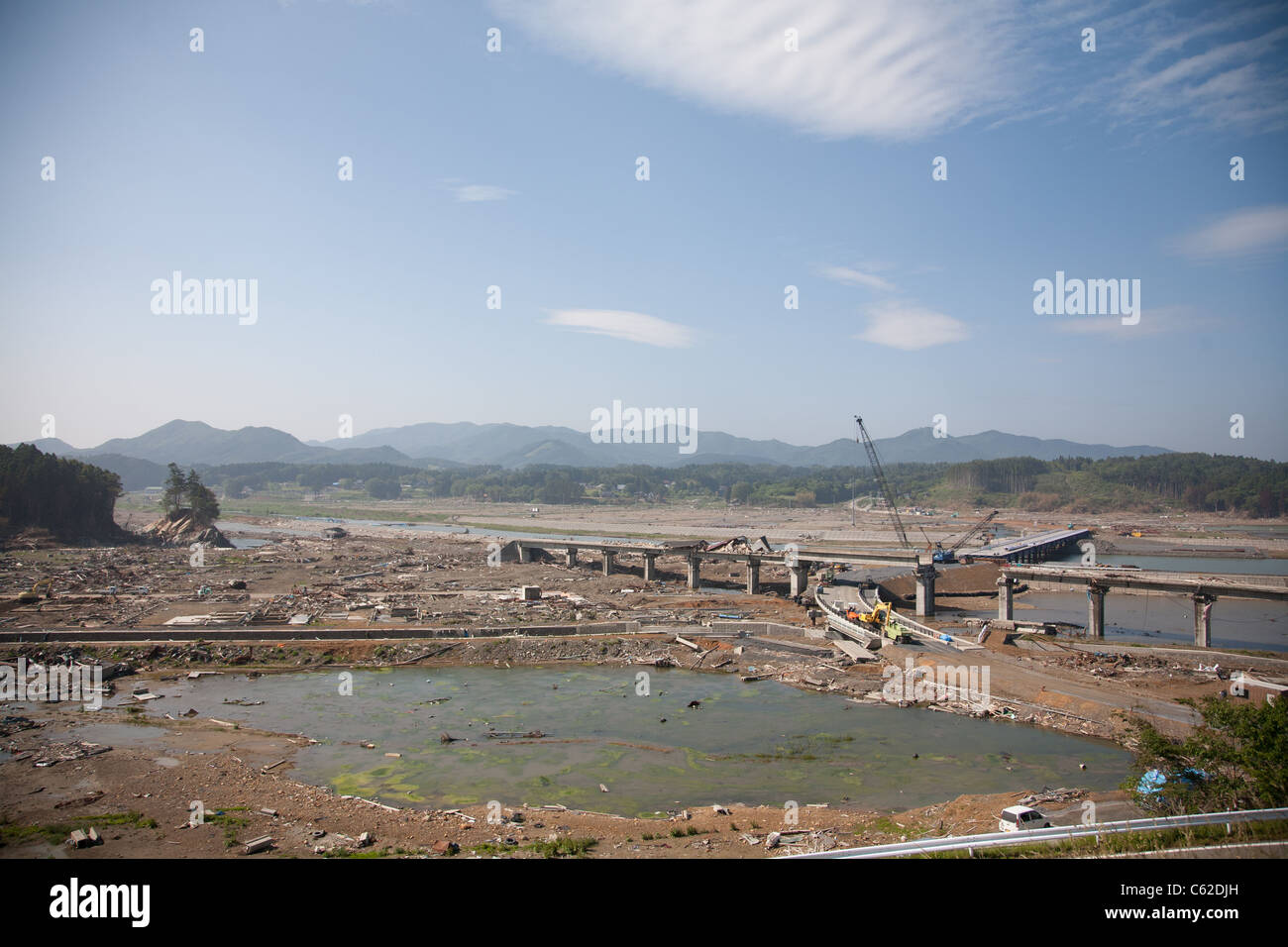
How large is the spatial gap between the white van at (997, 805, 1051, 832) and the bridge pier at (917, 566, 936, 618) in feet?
105

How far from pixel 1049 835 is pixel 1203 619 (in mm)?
31018

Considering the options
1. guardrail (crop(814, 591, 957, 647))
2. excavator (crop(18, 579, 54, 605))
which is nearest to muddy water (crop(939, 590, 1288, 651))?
guardrail (crop(814, 591, 957, 647))

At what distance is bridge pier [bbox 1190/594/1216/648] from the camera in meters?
34.7

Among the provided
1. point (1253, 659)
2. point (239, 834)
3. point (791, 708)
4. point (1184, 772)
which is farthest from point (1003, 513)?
point (239, 834)

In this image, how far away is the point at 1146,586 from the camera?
3853 cm

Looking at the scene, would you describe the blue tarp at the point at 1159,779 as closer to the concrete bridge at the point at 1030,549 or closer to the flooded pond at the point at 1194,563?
the concrete bridge at the point at 1030,549

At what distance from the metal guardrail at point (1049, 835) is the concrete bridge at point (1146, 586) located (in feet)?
97.0

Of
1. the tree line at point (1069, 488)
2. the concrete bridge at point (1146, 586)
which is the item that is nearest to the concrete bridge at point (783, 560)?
the concrete bridge at point (1146, 586)

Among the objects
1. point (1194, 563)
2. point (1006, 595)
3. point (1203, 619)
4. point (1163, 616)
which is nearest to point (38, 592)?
point (1006, 595)

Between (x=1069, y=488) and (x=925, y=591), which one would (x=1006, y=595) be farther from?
(x=1069, y=488)

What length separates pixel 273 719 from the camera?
26328 mm

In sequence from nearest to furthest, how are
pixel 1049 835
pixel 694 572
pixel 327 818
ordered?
pixel 1049 835, pixel 327 818, pixel 694 572
